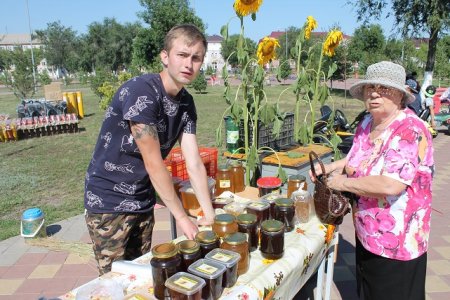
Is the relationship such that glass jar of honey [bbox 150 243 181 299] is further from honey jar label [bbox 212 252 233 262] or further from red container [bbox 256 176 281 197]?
red container [bbox 256 176 281 197]

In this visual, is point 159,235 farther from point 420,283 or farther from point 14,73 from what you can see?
point 14,73

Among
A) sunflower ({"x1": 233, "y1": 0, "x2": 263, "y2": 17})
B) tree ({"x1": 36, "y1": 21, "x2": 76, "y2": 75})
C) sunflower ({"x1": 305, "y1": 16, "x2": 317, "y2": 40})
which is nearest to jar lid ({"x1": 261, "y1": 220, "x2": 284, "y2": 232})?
sunflower ({"x1": 233, "y1": 0, "x2": 263, "y2": 17})

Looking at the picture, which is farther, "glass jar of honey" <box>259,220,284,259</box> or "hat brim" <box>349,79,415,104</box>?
"hat brim" <box>349,79,415,104</box>

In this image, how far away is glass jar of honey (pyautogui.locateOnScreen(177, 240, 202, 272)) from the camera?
1.38 metres

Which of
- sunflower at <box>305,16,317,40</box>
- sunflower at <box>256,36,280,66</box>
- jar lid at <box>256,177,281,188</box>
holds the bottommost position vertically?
jar lid at <box>256,177,281,188</box>

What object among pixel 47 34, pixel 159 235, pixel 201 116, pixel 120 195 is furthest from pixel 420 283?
pixel 47 34

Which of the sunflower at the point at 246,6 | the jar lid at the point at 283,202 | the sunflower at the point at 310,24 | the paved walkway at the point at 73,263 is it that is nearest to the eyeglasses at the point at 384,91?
the jar lid at the point at 283,202

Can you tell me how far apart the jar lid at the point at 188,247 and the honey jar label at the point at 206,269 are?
0.08 meters

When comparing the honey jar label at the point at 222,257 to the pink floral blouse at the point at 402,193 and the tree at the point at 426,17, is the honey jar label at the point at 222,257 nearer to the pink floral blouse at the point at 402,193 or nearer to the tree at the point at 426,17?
the pink floral blouse at the point at 402,193

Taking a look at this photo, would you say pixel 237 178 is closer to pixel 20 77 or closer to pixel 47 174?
pixel 47 174

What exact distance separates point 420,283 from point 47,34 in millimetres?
64650

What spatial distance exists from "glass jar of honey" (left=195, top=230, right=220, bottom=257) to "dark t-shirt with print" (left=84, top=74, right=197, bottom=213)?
0.54m

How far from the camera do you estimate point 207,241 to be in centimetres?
149

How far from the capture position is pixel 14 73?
45.1 ft
